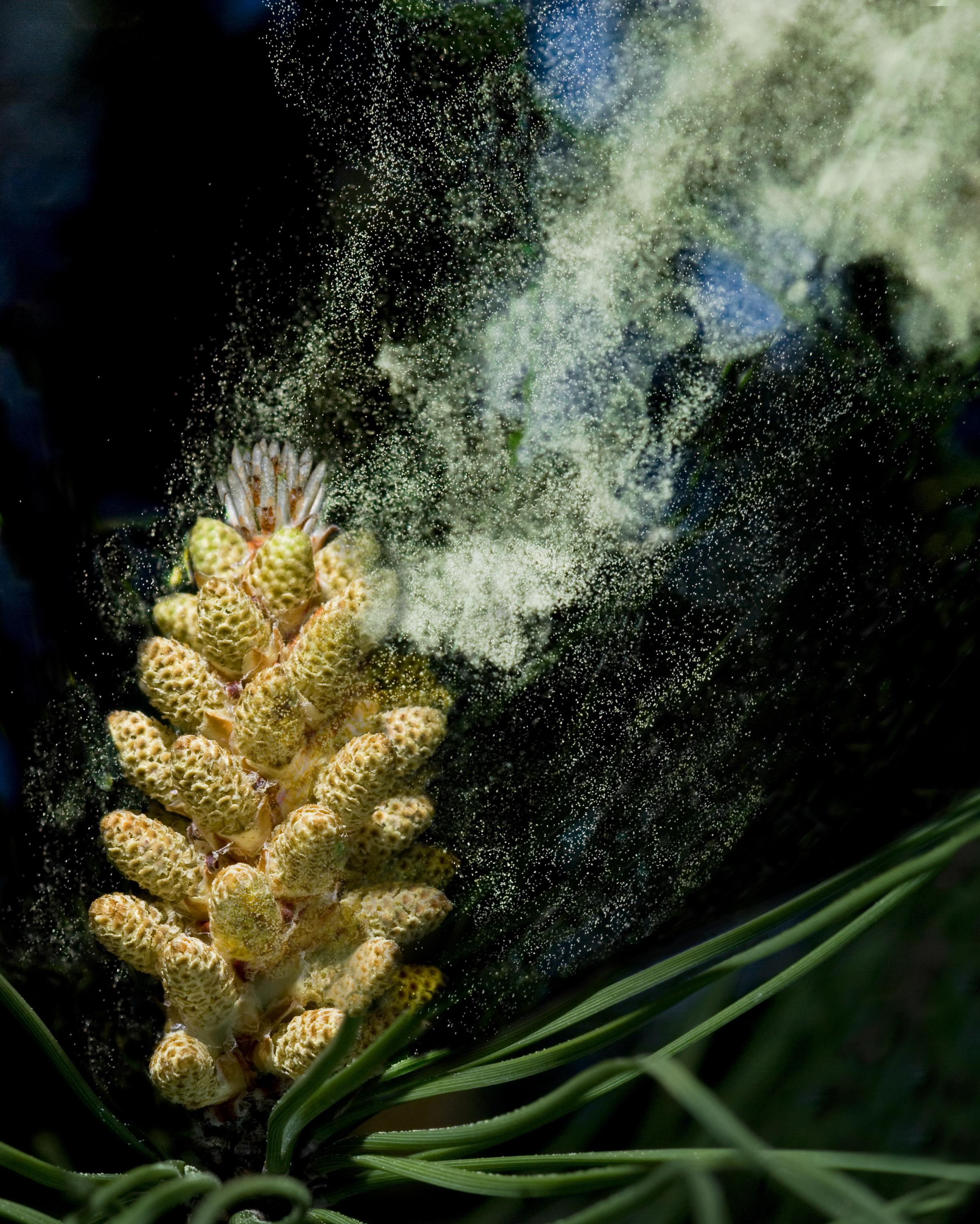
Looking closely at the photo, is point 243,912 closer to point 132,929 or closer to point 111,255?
point 132,929

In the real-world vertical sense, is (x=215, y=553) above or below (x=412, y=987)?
above

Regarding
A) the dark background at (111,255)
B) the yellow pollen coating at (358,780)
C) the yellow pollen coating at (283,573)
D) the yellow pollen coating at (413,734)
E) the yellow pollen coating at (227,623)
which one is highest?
the dark background at (111,255)

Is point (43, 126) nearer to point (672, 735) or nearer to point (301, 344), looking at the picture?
point (301, 344)

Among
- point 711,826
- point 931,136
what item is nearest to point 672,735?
point 711,826

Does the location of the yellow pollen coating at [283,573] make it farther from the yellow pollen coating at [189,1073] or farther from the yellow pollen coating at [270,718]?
the yellow pollen coating at [189,1073]

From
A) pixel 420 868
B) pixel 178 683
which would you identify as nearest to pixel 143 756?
pixel 178 683

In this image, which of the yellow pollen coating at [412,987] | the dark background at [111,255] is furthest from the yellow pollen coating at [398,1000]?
the dark background at [111,255]
